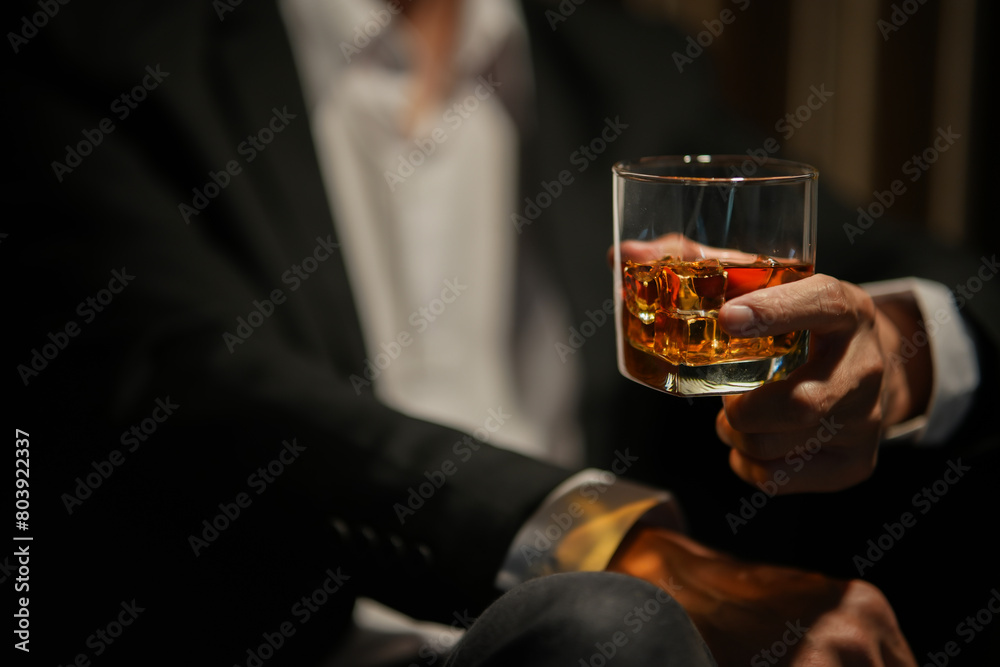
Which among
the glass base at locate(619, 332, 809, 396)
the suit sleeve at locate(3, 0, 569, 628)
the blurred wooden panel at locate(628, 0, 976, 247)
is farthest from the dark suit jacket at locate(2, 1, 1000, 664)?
Answer: the blurred wooden panel at locate(628, 0, 976, 247)

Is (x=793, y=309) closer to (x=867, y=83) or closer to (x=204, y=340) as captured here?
(x=204, y=340)

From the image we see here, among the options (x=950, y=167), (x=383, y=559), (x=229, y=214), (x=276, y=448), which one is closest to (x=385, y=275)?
(x=229, y=214)

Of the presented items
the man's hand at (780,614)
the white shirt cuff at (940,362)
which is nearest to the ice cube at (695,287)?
the man's hand at (780,614)

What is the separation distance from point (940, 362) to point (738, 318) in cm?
59

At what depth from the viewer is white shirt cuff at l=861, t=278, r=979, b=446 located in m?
0.99

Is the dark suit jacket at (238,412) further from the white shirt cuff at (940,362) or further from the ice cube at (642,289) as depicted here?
the ice cube at (642,289)

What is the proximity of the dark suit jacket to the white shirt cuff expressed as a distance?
36 mm

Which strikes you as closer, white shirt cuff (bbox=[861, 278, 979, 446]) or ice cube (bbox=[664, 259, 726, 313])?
ice cube (bbox=[664, 259, 726, 313])

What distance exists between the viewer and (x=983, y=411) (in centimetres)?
105

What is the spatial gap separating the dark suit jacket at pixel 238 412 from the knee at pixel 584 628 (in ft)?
0.80

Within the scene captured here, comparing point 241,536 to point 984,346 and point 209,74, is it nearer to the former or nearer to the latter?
point 209,74

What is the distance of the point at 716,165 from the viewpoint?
748 millimetres

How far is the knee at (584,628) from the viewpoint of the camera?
0.52 m

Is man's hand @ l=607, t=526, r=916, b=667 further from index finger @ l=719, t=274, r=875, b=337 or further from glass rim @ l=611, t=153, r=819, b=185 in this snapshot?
glass rim @ l=611, t=153, r=819, b=185
